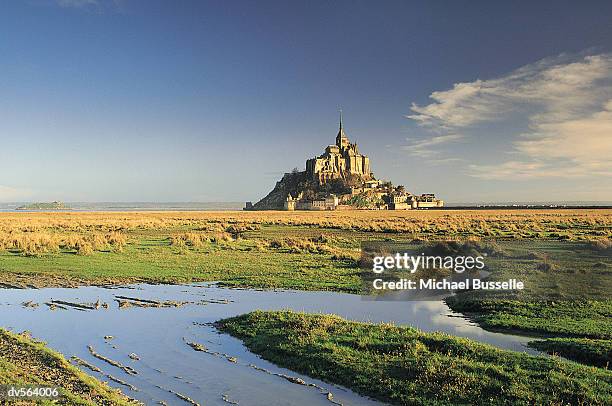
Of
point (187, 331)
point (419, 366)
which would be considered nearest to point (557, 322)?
point (419, 366)

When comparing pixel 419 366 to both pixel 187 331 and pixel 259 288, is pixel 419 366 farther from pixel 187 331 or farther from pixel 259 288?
pixel 259 288

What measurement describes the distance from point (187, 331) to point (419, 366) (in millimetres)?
6853

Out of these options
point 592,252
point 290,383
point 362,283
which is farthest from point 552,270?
point 290,383

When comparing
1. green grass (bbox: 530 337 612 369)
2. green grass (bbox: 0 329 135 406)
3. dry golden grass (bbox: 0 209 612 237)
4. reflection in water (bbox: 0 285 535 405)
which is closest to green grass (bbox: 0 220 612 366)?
green grass (bbox: 530 337 612 369)

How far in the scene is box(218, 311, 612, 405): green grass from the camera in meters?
8.88

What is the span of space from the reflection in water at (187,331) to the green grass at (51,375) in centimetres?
53

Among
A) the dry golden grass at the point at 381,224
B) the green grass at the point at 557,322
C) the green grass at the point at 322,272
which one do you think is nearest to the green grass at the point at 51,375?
the green grass at the point at 557,322

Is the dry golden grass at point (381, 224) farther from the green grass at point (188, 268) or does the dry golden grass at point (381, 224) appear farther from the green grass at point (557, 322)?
the green grass at point (557, 322)

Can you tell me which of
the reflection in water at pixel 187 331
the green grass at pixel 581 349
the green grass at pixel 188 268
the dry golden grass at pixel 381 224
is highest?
the dry golden grass at pixel 381 224

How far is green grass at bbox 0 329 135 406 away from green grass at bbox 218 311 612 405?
3.95 metres

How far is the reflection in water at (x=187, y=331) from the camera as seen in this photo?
382 inches

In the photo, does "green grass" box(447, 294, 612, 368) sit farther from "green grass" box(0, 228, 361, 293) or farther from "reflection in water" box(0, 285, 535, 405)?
"green grass" box(0, 228, 361, 293)

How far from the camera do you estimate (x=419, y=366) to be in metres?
10.1

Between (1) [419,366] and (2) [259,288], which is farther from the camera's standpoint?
(2) [259,288]
